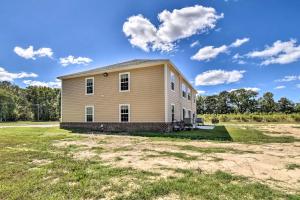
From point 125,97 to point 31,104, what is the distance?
145 ft

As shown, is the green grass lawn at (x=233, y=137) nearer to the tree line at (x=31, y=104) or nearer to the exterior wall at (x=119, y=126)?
the exterior wall at (x=119, y=126)

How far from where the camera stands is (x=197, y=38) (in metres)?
19.1

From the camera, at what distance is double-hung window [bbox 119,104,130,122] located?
15.3 m

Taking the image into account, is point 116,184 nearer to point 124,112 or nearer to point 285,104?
point 124,112

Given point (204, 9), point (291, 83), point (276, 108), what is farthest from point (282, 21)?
point (276, 108)

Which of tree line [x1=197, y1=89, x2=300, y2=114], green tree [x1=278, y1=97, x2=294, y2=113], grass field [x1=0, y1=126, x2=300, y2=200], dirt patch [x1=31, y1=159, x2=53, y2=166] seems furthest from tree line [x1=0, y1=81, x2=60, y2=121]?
green tree [x1=278, y1=97, x2=294, y2=113]

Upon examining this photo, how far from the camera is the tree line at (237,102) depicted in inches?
2586

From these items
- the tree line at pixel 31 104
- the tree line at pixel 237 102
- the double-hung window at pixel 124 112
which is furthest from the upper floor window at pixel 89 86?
the tree line at pixel 237 102

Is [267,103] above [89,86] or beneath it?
above

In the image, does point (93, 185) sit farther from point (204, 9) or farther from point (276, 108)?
point (276, 108)

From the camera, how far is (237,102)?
6944 cm

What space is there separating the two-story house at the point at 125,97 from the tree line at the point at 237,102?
180 feet

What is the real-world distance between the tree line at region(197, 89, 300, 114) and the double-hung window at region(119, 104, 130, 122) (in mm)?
56666

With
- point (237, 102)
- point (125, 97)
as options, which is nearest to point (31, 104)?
point (125, 97)
